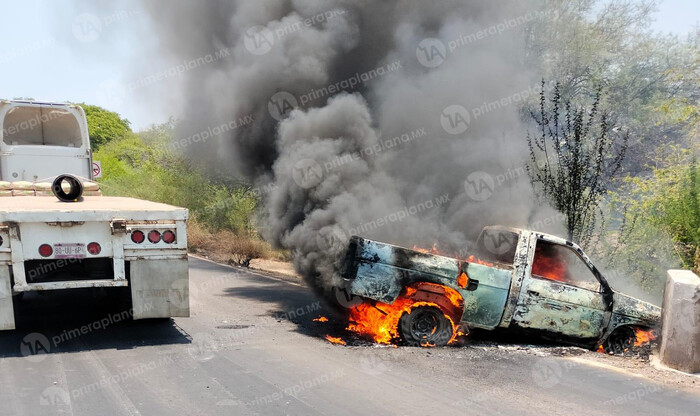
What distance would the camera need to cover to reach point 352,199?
7.13 metres

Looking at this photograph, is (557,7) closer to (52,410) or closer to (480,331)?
(480,331)

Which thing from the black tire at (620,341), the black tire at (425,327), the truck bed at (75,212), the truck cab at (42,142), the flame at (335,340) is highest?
the truck cab at (42,142)

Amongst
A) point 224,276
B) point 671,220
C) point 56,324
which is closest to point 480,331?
point 671,220

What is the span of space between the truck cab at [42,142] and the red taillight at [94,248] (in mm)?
3528

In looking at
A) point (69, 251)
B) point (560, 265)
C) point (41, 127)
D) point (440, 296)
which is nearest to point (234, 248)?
point (41, 127)

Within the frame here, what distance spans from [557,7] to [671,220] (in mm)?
10251

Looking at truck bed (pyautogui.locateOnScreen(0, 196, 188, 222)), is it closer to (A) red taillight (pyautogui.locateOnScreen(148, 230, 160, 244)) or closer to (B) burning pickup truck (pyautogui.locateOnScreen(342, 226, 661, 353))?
(A) red taillight (pyautogui.locateOnScreen(148, 230, 160, 244))

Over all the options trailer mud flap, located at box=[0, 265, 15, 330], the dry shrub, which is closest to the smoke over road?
trailer mud flap, located at box=[0, 265, 15, 330]

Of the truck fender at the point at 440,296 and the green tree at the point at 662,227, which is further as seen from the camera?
the green tree at the point at 662,227

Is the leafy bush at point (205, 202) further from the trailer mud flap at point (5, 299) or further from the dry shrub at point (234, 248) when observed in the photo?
the trailer mud flap at point (5, 299)

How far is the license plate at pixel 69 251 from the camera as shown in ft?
16.6

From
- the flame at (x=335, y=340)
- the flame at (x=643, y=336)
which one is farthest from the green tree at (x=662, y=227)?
the flame at (x=335, y=340)

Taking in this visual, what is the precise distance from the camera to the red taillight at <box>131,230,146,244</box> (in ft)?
17.6

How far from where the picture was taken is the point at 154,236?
5422mm
